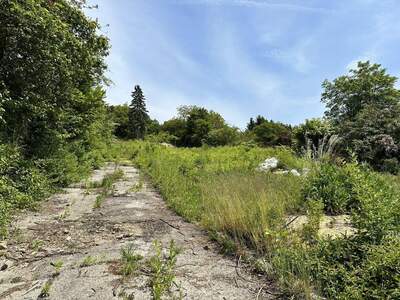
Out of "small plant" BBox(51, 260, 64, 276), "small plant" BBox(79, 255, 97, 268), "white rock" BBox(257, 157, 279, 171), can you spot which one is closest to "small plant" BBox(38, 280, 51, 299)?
"small plant" BBox(51, 260, 64, 276)

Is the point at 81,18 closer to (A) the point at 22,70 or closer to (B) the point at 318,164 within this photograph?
(A) the point at 22,70

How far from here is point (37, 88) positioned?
5.55m

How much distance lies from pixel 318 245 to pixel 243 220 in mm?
801

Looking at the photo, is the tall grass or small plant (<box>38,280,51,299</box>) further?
the tall grass

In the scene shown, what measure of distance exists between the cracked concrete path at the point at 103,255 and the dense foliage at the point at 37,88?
0.63 m

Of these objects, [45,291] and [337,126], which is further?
[337,126]

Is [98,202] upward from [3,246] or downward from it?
upward

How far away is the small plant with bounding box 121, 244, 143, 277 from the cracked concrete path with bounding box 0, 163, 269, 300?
0.23 ft

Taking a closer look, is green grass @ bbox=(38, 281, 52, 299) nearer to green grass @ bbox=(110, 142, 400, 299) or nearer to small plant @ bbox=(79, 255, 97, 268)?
small plant @ bbox=(79, 255, 97, 268)

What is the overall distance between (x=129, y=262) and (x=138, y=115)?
36997 mm

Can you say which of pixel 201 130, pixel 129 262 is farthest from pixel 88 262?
pixel 201 130

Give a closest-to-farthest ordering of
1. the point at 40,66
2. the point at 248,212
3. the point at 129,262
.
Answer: the point at 129,262 → the point at 248,212 → the point at 40,66

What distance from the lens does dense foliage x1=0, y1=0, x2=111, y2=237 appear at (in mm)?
4680

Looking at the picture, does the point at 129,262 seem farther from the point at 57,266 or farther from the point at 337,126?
the point at 337,126
